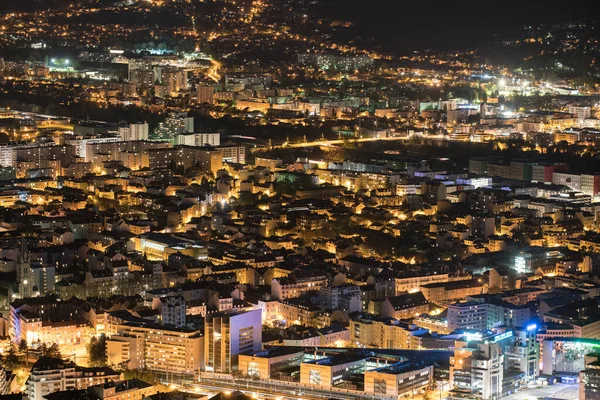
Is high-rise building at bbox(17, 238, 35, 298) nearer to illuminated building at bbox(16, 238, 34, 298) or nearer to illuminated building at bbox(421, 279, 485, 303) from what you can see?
illuminated building at bbox(16, 238, 34, 298)

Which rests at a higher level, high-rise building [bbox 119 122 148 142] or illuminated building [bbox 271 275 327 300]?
high-rise building [bbox 119 122 148 142]

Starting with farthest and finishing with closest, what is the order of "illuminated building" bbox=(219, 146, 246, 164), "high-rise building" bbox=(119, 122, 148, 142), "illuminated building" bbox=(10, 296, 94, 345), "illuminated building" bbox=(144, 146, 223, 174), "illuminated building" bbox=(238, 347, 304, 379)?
"high-rise building" bbox=(119, 122, 148, 142) → "illuminated building" bbox=(219, 146, 246, 164) → "illuminated building" bbox=(144, 146, 223, 174) → "illuminated building" bbox=(10, 296, 94, 345) → "illuminated building" bbox=(238, 347, 304, 379)

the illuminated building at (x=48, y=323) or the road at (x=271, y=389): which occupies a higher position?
the illuminated building at (x=48, y=323)

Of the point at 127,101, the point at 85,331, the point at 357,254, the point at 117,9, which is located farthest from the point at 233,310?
the point at 117,9

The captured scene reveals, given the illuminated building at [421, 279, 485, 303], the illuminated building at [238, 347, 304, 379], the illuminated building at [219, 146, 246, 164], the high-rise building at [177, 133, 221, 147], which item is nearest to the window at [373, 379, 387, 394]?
the illuminated building at [238, 347, 304, 379]

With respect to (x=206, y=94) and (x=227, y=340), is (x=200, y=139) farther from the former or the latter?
(x=227, y=340)

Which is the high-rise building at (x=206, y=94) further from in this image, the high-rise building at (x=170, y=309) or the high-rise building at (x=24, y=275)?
the high-rise building at (x=170, y=309)

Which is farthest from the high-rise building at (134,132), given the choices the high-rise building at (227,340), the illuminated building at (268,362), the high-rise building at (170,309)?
the illuminated building at (268,362)

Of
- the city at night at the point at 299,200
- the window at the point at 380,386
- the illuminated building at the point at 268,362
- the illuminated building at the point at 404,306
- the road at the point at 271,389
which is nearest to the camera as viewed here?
the window at the point at 380,386
